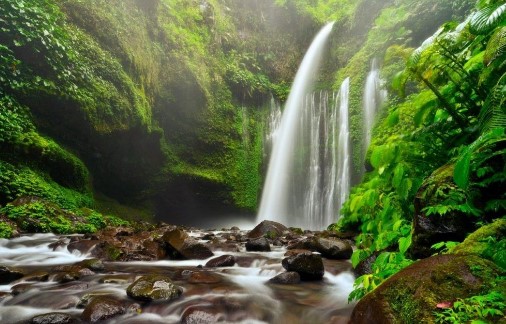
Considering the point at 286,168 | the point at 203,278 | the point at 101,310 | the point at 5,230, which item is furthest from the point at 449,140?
the point at 286,168

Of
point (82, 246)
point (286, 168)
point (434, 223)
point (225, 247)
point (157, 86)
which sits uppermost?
point (157, 86)

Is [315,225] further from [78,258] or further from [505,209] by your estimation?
[505,209]

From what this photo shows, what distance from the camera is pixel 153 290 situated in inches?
152

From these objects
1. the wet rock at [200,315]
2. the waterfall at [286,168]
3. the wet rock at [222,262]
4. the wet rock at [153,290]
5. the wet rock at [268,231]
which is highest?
the waterfall at [286,168]

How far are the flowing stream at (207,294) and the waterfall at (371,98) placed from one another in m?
10.0

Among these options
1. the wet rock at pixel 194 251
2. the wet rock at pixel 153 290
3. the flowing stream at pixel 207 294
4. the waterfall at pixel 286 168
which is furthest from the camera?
the waterfall at pixel 286 168

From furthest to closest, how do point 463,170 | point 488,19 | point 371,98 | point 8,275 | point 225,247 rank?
point 371,98 < point 225,247 < point 8,275 < point 488,19 < point 463,170

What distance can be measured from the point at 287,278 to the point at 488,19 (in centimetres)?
381

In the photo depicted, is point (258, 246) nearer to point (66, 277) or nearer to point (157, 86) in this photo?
point (66, 277)

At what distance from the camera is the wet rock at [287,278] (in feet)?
15.3

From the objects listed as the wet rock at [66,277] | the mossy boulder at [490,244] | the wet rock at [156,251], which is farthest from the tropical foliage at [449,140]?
the wet rock at [156,251]

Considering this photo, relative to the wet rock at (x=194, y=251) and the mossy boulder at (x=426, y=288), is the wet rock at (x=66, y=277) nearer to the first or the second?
the wet rock at (x=194, y=251)

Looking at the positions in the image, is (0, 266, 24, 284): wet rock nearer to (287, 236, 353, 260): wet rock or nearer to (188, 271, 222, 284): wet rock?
(188, 271, 222, 284): wet rock

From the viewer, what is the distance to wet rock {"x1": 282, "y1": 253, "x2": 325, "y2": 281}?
4848 millimetres
